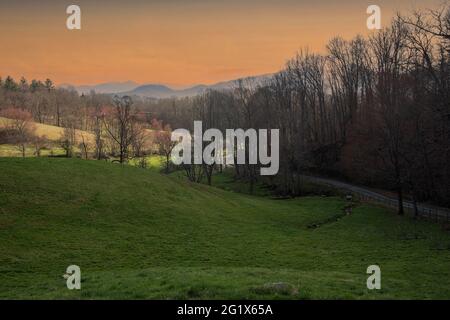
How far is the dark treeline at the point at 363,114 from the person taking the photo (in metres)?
45.9

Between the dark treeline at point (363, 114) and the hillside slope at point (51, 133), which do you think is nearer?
the dark treeline at point (363, 114)

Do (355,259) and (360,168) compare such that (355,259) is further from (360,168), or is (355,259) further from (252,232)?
(360,168)

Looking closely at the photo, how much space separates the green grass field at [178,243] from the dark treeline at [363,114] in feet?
32.3

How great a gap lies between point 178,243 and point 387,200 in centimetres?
3839

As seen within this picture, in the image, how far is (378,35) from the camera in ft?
247

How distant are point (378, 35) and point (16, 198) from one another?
232ft
